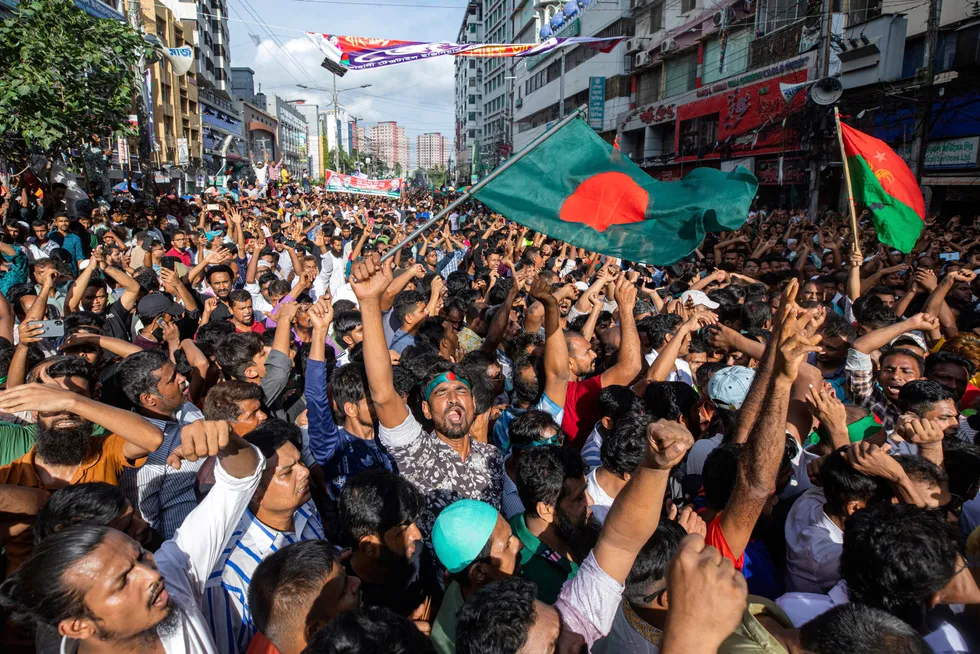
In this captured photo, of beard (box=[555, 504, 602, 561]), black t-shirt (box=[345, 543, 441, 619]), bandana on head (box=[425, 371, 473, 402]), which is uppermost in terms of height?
bandana on head (box=[425, 371, 473, 402])

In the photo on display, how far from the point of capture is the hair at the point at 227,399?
3266 mm

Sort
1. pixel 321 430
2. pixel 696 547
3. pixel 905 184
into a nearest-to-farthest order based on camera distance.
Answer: pixel 696 547 → pixel 321 430 → pixel 905 184

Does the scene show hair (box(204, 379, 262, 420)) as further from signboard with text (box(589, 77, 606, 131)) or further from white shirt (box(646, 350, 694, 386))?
signboard with text (box(589, 77, 606, 131))

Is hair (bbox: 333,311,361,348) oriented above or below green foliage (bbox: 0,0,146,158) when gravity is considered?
below

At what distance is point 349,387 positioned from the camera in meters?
3.43

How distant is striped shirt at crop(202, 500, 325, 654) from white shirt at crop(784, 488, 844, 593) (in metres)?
2.06

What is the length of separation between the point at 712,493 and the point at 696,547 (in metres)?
1.38

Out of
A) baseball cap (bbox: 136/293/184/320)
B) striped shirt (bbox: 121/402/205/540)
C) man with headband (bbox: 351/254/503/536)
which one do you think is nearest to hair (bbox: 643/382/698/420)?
man with headband (bbox: 351/254/503/536)

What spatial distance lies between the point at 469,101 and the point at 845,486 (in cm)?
9083

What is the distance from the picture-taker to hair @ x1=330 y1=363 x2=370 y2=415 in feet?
11.3

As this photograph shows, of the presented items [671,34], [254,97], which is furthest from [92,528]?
[254,97]

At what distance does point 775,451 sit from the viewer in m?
2.26

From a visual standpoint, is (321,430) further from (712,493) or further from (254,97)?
(254,97)

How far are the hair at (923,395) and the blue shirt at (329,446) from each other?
2.82 m
